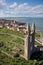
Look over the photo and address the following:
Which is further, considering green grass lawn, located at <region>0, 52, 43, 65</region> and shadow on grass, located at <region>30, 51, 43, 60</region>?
shadow on grass, located at <region>30, 51, 43, 60</region>

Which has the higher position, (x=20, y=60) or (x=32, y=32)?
(x=32, y=32)

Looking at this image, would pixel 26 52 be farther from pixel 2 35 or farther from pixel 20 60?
pixel 2 35

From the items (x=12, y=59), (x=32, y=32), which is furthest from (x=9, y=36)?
(x=12, y=59)

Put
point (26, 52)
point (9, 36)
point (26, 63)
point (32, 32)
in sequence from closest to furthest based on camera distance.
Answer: point (26, 63)
point (26, 52)
point (32, 32)
point (9, 36)

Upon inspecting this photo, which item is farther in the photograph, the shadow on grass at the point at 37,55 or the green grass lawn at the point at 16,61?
the shadow on grass at the point at 37,55

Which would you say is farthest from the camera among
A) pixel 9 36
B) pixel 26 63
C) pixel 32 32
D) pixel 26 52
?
pixel 9 36

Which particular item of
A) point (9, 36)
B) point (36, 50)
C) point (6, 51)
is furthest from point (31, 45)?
point (9, 36)

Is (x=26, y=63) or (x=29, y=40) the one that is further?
(x=29, y=40)

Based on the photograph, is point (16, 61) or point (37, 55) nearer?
point (16, 61)

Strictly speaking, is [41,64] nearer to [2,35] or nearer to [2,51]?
[2,51]
